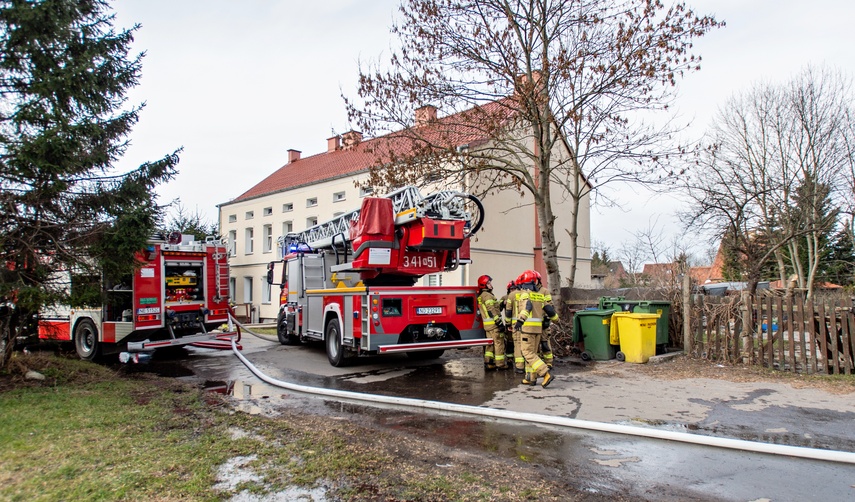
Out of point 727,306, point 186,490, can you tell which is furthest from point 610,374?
point 186,490

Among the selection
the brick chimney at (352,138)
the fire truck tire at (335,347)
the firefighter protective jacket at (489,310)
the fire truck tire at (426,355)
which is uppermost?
the brick chimney at (352,138)

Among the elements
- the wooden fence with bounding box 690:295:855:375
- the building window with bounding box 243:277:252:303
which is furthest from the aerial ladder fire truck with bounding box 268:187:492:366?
the building window with bounding box 243:277:252:303

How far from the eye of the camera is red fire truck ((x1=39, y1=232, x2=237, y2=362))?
10672mm

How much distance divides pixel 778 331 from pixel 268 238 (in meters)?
27.9

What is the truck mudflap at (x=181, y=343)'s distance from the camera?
10.5 meters

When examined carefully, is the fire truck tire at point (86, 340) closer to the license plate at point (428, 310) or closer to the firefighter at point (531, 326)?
the license plate at point (428, 310)

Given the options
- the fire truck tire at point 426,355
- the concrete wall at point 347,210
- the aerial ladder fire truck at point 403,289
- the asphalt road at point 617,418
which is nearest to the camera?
the asphalt road at point 617,418

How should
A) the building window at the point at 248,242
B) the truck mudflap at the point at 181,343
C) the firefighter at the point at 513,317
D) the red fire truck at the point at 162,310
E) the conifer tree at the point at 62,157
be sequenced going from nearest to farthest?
1. the conifer tree at the point at 62,157
2. the firefighter at the point at 513,317
3. the truck mudflap at the point at 181,343
4. the red fire truck at the point at 162,310
5. the building window at the point at 248,242

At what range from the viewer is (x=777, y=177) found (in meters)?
22.0

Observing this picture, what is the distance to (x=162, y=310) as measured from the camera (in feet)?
36.2

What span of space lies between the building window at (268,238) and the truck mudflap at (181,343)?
62.6 feet

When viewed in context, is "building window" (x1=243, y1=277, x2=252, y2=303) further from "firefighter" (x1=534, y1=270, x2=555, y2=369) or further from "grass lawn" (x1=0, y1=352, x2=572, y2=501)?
"firefighter" (x1=534, y1=270, x2=555, y2=369)

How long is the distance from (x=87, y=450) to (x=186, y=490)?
1.54 meters

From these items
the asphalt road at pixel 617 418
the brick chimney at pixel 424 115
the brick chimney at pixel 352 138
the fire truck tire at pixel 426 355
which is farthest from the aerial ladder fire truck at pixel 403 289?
the brick chimney at pixel 424 115
